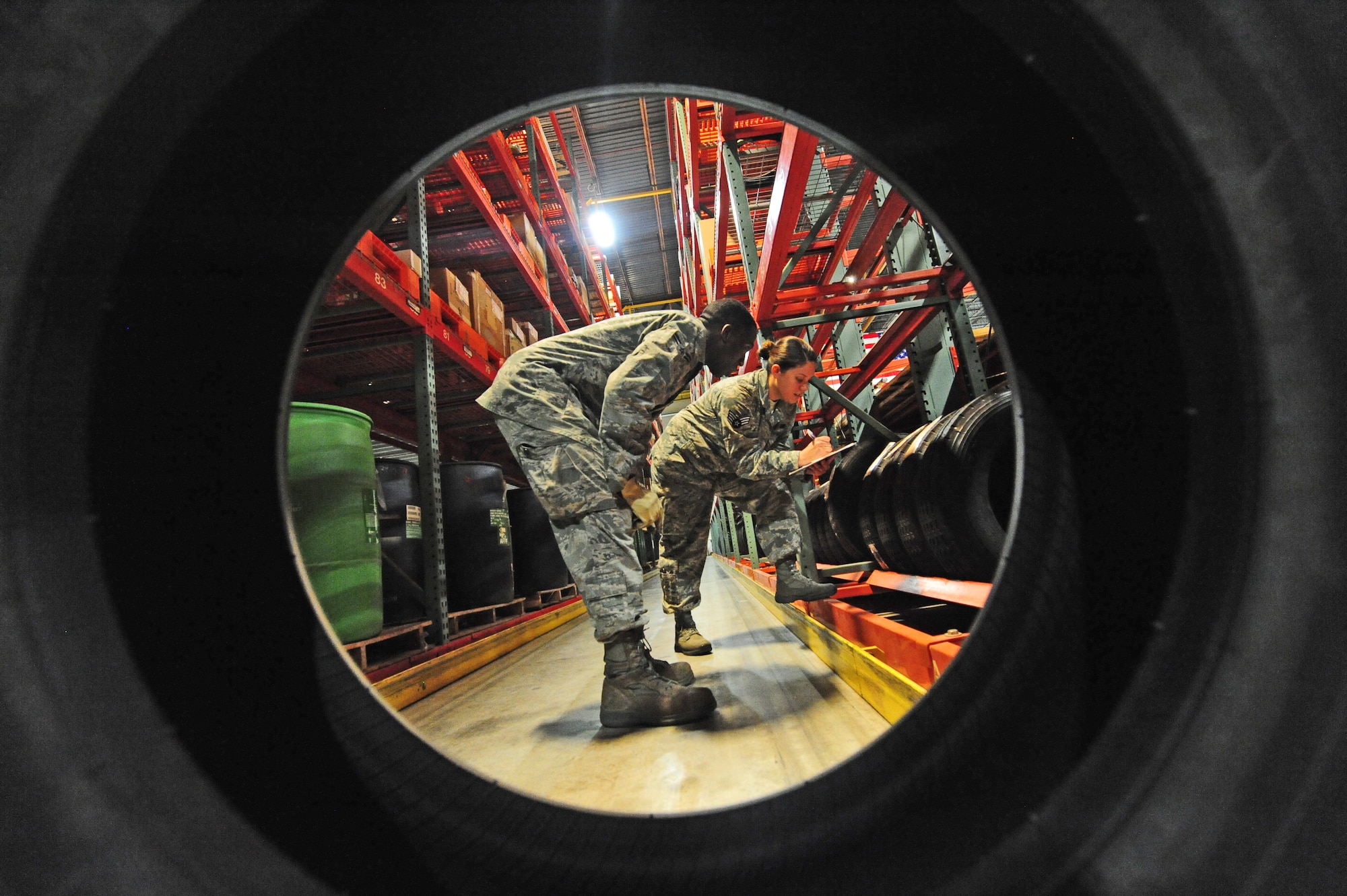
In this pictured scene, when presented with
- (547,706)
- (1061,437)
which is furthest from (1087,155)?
(547,706)

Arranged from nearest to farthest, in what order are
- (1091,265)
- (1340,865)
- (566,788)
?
1. (1340,865)
2. (1091,265)
3. (566,788)

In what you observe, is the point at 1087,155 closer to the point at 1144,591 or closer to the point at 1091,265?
the point at 1091,265

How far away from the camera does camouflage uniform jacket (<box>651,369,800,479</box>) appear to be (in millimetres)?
3057

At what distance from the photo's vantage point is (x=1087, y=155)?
45 centimetres

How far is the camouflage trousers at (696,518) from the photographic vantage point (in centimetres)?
315

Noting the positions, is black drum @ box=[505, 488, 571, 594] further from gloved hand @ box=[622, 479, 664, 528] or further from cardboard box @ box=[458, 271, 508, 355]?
gloved hand @ box=[622, 479, 664, 528]

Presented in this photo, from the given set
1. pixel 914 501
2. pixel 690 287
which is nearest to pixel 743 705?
pixel 914 501

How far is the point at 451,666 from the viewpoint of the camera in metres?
2.74

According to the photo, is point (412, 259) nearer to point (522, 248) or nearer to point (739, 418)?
point (522, 248)

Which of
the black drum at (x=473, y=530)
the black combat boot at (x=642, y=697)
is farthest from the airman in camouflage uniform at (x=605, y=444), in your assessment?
the black drum at (x=473, y=530)

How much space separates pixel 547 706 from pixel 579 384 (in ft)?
4.39

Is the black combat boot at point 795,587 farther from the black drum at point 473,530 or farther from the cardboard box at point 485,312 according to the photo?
the cardboard box at point 485,312

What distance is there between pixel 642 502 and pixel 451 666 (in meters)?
1.35

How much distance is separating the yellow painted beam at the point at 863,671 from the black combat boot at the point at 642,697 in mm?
511
